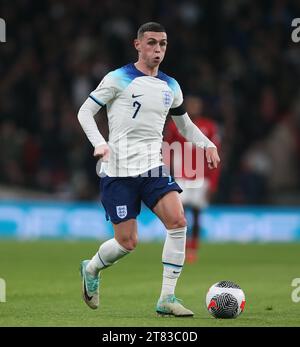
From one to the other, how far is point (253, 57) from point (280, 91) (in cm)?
81

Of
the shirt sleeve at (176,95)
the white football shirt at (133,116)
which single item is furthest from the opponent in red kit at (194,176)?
the white football shirt at (133,116)

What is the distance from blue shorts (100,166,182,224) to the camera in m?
8.27

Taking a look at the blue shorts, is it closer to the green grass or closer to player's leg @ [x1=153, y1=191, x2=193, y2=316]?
player's leg @ [x1=153, y1=191, x2=193, y2=316]

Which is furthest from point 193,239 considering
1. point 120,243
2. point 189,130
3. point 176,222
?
point 176,222

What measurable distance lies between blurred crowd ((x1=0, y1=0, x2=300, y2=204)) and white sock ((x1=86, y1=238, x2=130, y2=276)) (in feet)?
33.0

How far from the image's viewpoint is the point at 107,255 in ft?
27.7

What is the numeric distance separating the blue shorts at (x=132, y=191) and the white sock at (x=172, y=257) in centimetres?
29

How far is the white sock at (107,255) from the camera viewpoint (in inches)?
329
